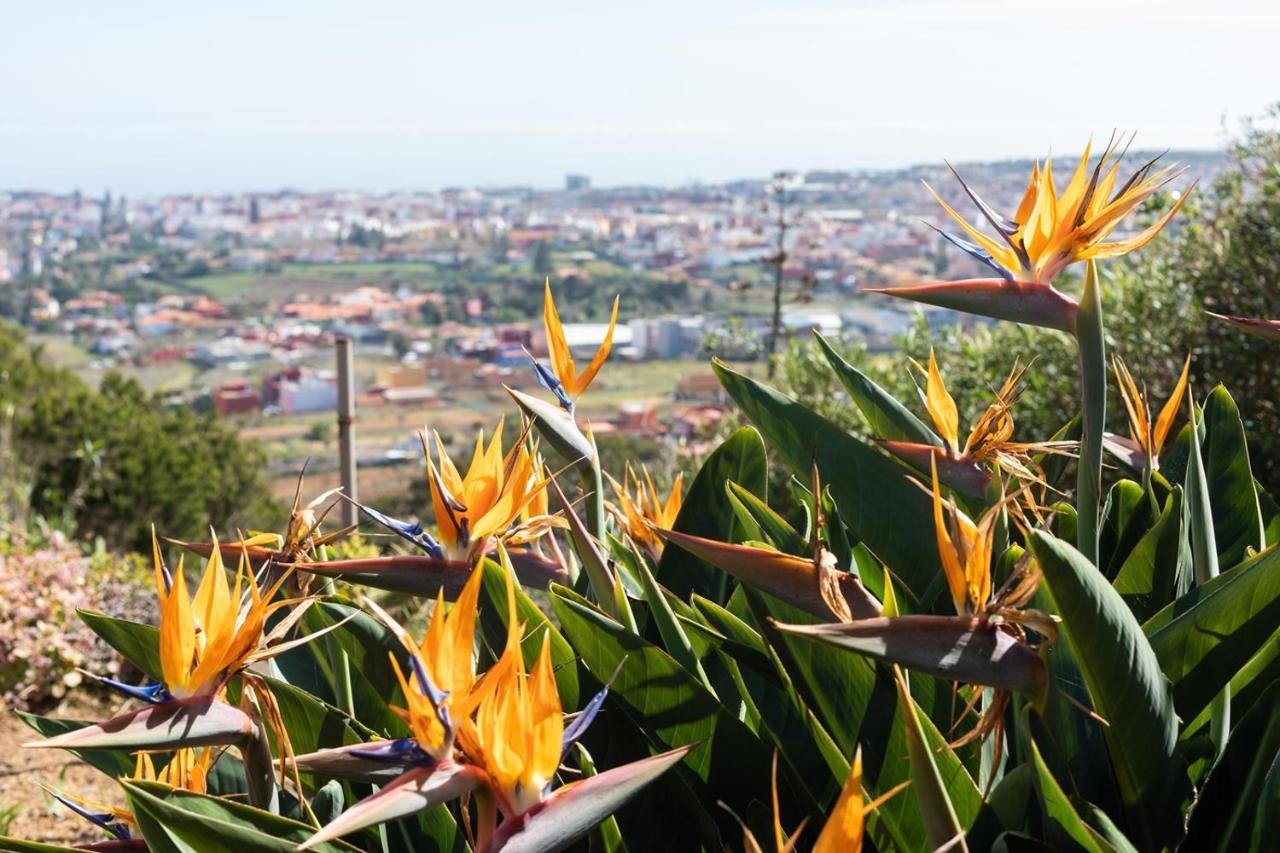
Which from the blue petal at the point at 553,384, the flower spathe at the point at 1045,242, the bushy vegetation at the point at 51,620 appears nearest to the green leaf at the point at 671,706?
the blue petal at the point at 553,384

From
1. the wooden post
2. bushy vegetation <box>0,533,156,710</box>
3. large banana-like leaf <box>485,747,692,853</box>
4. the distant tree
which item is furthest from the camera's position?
the distant tree

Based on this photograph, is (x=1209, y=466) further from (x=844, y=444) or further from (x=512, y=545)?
(x=512, y=545)

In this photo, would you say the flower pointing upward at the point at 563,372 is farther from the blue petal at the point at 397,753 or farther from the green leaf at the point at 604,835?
the blue petal at the point at 397,753

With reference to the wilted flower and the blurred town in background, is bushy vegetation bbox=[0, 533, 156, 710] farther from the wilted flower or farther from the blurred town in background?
the blurred town in background

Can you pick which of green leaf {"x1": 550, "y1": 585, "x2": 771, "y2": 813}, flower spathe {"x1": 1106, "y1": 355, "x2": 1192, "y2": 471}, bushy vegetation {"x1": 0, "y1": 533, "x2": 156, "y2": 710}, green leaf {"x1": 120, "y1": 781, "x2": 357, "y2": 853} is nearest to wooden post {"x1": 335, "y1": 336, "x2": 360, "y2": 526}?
bushy vegetation {"x1": 0, "y1": 533, "x2": 156, "y2": 710}

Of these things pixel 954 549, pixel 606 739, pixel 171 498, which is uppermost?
pixel 954 549

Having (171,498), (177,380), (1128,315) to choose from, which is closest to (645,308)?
(177,380)
